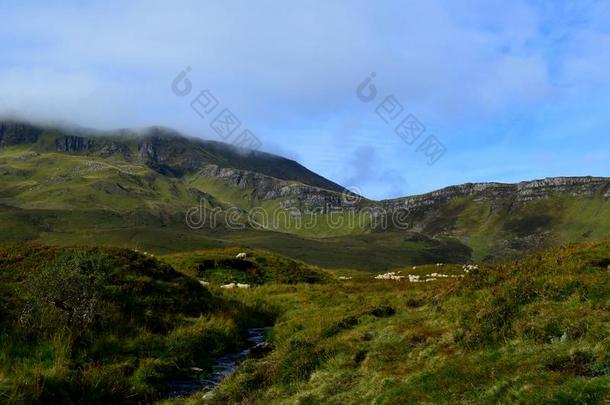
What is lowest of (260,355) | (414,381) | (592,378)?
(260,355)

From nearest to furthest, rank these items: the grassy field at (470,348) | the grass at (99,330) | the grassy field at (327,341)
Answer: the grassy field at (470,348) → the grassy field at (327,341) → the grass at (99,330)

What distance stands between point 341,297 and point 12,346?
22216 mm

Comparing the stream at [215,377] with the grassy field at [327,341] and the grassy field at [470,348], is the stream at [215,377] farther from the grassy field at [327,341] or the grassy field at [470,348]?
the grassy field at [470,348]

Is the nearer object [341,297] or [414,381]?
[414,381]

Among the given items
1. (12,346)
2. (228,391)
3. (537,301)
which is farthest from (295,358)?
(12,346)

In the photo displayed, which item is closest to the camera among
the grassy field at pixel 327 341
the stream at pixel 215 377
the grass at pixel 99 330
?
the grassy field at pixel 327 341

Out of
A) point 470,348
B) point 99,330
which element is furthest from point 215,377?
point 470,348

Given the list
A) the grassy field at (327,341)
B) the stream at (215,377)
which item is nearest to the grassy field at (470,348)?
the grassy field at (327,341)

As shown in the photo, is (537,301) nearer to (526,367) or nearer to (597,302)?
(597,302)

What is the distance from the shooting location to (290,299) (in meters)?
36.8

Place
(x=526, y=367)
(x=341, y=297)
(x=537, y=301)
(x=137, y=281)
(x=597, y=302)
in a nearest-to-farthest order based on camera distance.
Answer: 1. (x=526, y=367)
2. (x=597, y=302)
3. (x=537, y=301)
4. (x=137, y=281)
5. (x=341, y=297)

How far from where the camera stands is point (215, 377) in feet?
64.6

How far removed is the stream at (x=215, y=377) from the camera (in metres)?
18.1

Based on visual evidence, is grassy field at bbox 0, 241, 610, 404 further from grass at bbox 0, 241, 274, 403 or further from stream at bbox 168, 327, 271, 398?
stream at bbox 168, 327, 271, 398
